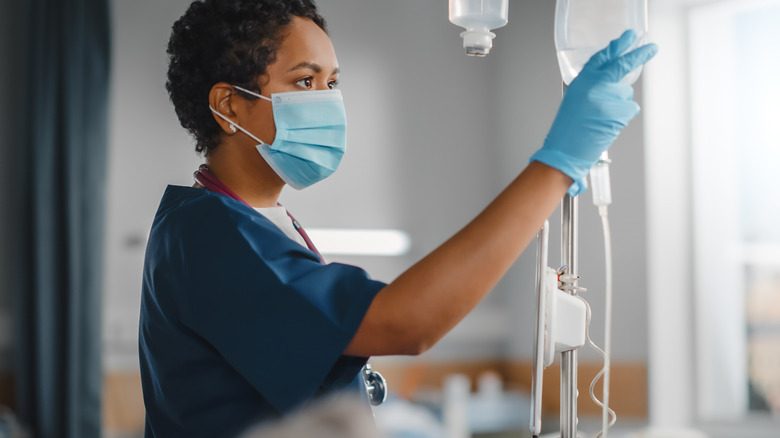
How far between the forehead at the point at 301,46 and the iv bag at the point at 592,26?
12.4 inches

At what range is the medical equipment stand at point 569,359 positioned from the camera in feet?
3.02

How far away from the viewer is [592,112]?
0.76 metres

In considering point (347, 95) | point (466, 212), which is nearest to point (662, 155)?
point (466, 212)

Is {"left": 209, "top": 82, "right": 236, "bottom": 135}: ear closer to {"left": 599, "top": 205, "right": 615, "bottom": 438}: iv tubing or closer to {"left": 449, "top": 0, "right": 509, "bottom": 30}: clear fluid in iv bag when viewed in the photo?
{"left": 449, "top": 0, "right": 509, "bottom": 30}: clear fluid in iv bag

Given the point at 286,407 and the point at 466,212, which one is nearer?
the point at 286,407

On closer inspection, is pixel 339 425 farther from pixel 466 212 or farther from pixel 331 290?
pixel 466 212

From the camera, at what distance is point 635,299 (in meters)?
2.36

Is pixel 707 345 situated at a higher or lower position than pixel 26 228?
lower

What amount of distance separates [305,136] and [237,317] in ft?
1.14

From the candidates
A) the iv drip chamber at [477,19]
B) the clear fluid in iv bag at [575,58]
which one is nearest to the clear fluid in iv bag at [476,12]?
the iv drip chamber at [477,19]

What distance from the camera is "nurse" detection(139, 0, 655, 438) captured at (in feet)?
2.33

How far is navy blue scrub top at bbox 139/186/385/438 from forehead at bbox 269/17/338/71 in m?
0.21

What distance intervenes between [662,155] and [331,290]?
1.95 m

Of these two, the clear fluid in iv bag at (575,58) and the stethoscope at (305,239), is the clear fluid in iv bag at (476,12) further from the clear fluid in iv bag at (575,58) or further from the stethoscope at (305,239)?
the stethoscope at (305,239)
